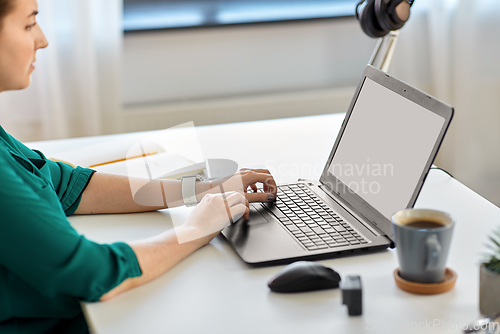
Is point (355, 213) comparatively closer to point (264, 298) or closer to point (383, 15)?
point (264, 298)

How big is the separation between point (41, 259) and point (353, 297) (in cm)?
40

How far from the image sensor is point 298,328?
62 cm

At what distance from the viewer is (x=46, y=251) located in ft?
2.21

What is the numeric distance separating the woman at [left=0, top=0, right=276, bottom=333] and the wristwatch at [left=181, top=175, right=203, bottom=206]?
0.13 m

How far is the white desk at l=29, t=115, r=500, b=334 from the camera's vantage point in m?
0.63

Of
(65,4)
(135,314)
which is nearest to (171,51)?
(65,4)

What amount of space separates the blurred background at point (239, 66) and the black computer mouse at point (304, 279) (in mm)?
1776

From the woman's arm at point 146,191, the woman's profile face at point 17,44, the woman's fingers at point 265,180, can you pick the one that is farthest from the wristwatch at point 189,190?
the woman's profile face at point 17,44

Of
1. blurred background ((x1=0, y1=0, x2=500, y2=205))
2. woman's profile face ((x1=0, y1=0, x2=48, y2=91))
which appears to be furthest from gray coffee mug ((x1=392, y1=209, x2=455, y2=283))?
blurred background ((x1=0, y1=0, x2=500, y2=205))

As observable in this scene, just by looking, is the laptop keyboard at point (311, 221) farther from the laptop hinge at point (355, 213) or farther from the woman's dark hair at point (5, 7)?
the woman's dark hair at point (5, 7)

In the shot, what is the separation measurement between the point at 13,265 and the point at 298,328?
1.26 ft

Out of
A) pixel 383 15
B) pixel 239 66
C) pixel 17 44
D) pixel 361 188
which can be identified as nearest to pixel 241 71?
pixel 239 66

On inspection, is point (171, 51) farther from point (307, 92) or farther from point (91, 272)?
point (91, 272)

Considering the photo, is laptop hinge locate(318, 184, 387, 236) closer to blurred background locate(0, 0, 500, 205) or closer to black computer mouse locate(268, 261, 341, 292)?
black computer mouse locate(268, 261, 341, 292)
